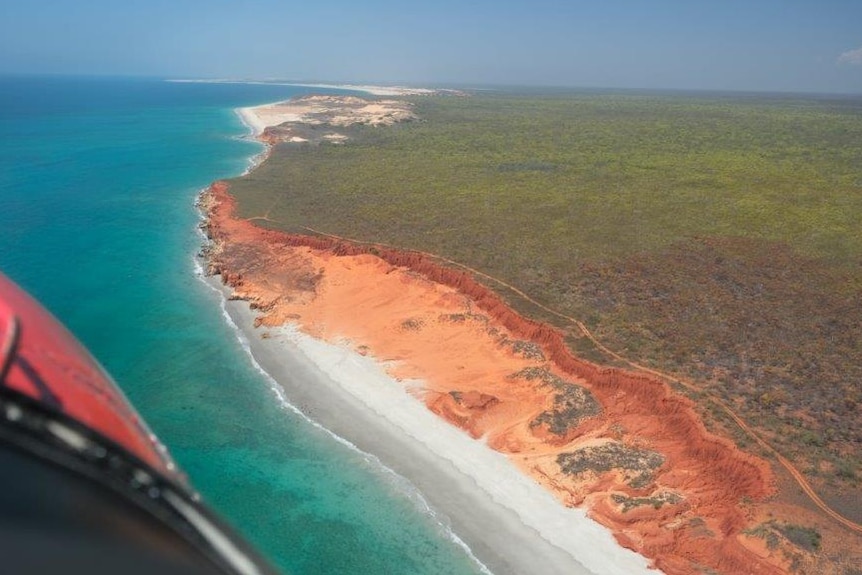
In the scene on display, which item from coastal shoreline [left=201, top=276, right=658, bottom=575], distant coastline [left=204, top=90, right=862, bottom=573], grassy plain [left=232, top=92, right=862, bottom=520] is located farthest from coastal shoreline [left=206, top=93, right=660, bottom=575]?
grassy plain [left=232, top=92, right=862, bottom=520]

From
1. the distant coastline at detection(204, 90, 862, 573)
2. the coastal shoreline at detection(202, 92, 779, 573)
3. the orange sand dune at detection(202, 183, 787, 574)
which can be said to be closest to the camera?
the coastal shoreline at detection(202, 92, 779, 573)

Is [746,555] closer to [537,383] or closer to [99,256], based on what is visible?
[537,383]

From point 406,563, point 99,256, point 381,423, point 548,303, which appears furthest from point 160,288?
point 406,563

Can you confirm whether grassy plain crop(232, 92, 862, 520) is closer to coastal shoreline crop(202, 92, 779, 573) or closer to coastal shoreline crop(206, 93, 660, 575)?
coastal shoreline crop(202, 92, 779, 573)

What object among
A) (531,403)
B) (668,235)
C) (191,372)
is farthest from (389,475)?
(668,235)

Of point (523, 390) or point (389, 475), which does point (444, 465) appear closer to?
point (389, 475)
